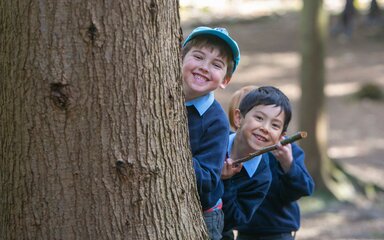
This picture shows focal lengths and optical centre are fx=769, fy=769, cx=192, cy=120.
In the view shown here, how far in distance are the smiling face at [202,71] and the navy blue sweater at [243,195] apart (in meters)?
0.51

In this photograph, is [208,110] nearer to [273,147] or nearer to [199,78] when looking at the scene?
[199,78]

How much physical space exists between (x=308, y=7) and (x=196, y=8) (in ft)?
57.7

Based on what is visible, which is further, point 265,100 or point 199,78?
point 265,100

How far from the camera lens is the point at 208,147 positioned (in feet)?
A: 10.9

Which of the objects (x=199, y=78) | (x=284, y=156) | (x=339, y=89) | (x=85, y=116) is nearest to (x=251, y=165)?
(x=284, y=156)

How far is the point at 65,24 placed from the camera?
2.71 meters

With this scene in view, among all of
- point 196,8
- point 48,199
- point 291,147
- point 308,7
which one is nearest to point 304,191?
point 291,147

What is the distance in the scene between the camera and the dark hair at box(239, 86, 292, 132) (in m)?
3.80

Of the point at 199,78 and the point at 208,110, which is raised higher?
the point at 199,78

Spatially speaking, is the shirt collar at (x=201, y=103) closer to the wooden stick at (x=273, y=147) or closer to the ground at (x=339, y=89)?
the wooden stick at (x=273, y=147)

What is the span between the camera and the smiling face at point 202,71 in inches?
134

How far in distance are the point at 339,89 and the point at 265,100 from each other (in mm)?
13367

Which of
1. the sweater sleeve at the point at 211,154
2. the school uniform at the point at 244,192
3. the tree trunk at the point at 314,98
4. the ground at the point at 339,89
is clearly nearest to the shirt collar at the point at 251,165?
the school uniform at the point at 244,192

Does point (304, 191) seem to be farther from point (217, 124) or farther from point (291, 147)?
point (217, 124)
